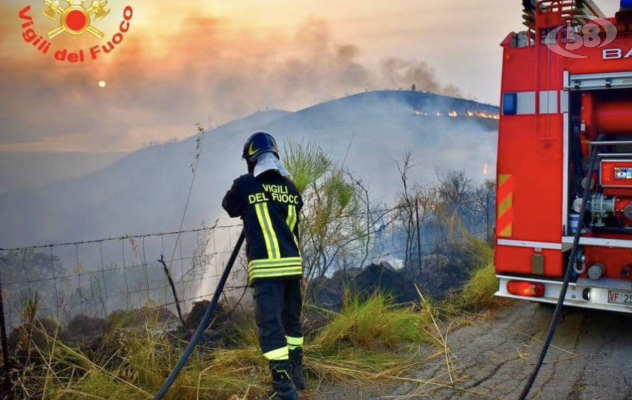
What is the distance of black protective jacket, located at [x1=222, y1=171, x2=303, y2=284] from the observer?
3.98 meters

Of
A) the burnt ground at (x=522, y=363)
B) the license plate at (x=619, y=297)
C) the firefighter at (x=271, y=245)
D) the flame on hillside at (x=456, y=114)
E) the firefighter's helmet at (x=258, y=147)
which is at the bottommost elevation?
the burnt ground at (x=522, y=363)

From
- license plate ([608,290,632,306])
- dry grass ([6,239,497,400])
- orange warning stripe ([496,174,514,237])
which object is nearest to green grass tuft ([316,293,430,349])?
dry grass ([6,239,497,400])

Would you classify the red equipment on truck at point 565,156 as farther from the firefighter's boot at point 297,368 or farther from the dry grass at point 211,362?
the firefighter's boot at point 297,368

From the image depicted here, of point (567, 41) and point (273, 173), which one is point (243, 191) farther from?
point (567, 41)

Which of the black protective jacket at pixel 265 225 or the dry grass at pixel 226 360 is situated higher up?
the black protective jacket at pixel 265 225

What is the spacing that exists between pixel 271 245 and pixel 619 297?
3081 mm

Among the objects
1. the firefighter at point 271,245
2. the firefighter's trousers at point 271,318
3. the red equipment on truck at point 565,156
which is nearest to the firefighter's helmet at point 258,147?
the firefighter at point 271,245

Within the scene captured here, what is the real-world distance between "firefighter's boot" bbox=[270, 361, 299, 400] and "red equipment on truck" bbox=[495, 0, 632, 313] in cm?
254

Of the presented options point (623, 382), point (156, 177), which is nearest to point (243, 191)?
point (623, 382)

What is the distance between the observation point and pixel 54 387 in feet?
12.5

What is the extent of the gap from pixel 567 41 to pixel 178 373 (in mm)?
4117

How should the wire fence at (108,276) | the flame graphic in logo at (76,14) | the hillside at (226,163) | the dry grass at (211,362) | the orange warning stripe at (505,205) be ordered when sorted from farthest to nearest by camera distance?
the hillside at (226,163) → the flame graphic in logo at (76,14) → the orange warning stripe at (505,205) → the wire fence at (108,276) → the dry grass at (211,362)

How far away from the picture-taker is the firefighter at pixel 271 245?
154 inches

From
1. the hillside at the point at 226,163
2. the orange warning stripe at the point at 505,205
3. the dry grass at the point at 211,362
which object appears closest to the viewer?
the dry grass at the point at 211,362
